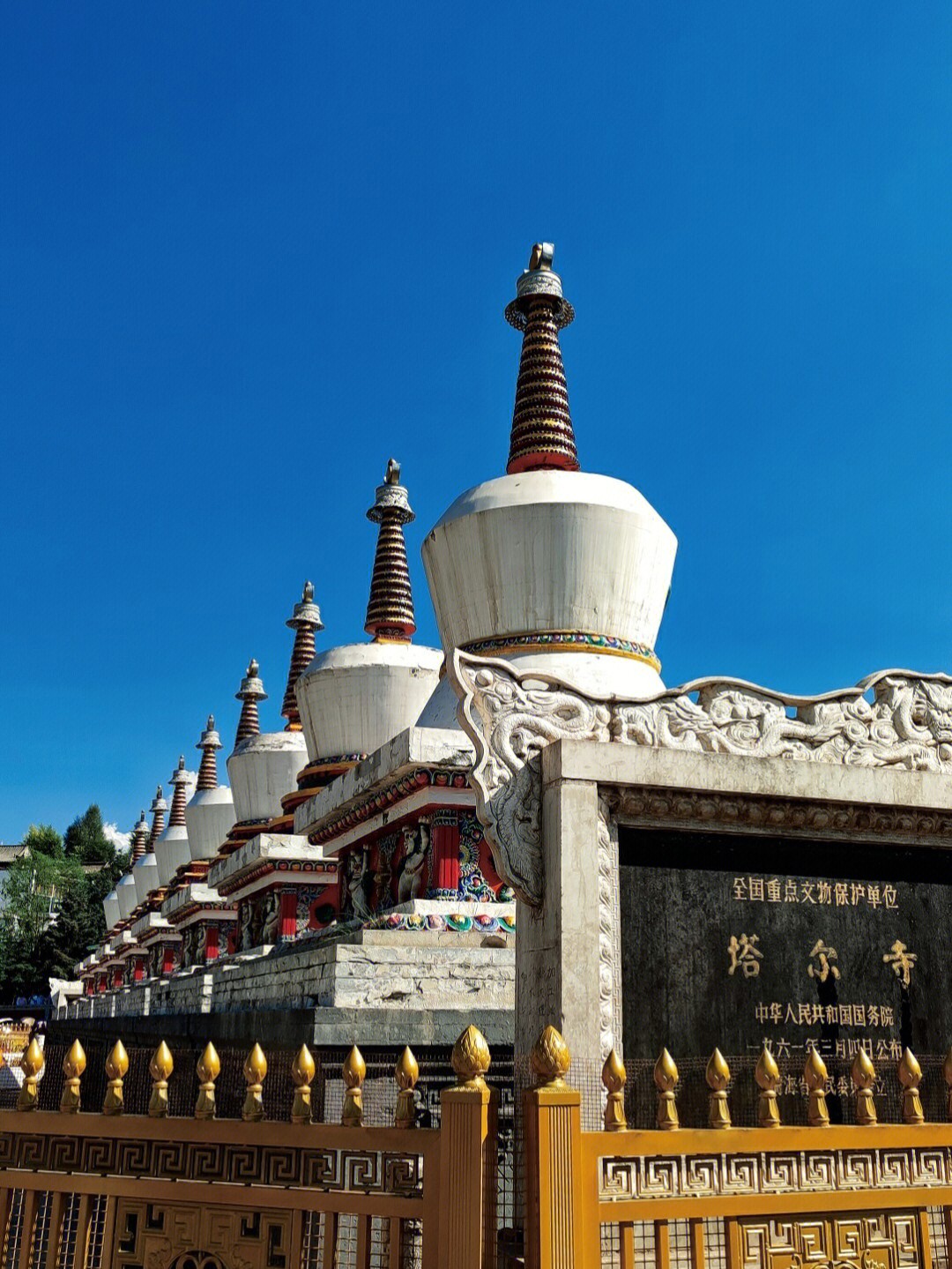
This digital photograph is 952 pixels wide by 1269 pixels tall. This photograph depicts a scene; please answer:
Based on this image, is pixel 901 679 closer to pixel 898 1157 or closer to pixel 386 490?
pixel 898 1157

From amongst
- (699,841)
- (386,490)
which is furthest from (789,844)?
(386,490)

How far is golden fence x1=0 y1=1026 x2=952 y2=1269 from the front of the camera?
392cm

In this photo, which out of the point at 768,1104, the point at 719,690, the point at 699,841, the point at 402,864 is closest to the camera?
the point at 768,1104

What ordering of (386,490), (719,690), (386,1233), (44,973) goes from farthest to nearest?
(44,973) → (386,490) → (719,690) → (386,1233)

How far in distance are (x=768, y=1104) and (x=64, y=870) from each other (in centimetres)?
7860

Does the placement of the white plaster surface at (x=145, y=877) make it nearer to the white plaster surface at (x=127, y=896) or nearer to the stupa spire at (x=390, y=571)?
the white plaster surface at (x=127, y=896)

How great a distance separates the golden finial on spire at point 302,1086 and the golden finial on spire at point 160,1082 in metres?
0.48

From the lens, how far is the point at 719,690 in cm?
694

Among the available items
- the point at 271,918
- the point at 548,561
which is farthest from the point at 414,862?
the point at 271,918

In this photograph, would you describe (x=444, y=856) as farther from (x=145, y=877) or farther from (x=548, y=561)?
(x=145, y=877)

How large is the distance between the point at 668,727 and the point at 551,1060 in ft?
9.70

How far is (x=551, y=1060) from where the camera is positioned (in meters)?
4.04

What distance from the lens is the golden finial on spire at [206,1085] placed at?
13.9 feet

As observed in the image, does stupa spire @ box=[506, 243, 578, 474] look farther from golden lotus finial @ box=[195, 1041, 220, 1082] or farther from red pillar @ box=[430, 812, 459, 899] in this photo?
golden lotus finial @ box=[195, 1041, 220, 1082]
